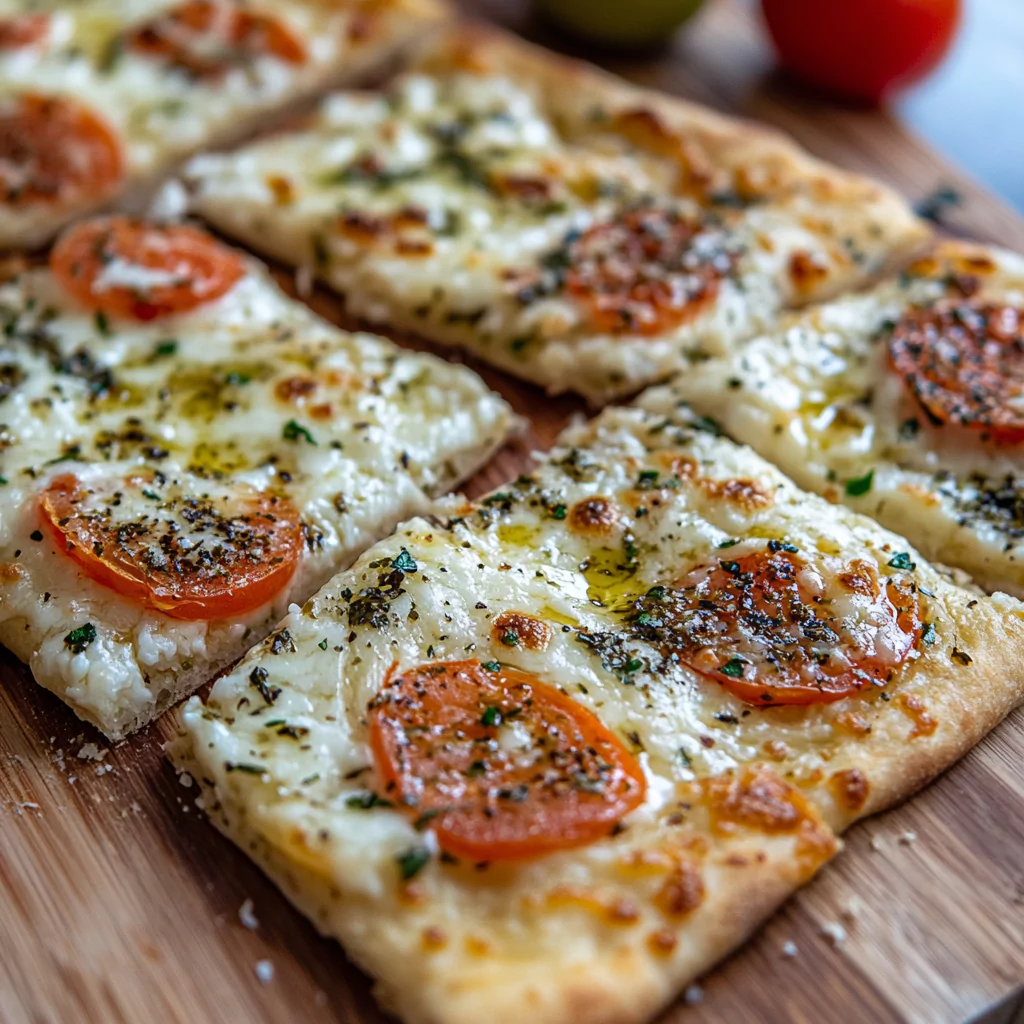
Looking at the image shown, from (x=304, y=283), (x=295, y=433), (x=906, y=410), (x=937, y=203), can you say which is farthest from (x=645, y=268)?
(x=937, y=203)

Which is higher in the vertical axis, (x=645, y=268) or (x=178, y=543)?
(x=645, y=268)

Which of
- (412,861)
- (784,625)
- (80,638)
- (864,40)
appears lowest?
(80,638)

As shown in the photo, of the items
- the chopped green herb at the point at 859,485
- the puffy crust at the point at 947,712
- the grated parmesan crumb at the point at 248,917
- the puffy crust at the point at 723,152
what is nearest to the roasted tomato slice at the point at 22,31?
the puffy crust at the point at 723,152

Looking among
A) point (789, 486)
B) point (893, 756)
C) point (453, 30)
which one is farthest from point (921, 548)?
point (453, 30)

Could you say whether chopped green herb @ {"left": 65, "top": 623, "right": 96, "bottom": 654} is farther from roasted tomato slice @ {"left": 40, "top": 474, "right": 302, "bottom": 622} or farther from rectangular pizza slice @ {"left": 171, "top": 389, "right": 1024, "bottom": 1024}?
rectangular pizza slice @ {"left": 171, "top": 389, "right": 1024, "bottom": 1024}

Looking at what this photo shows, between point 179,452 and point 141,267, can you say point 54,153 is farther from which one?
point 179,452

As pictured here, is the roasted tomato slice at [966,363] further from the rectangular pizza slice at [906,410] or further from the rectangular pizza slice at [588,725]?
the rectangular pizza slice at [588,725]

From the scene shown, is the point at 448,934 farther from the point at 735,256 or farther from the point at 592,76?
the point at 592,76
